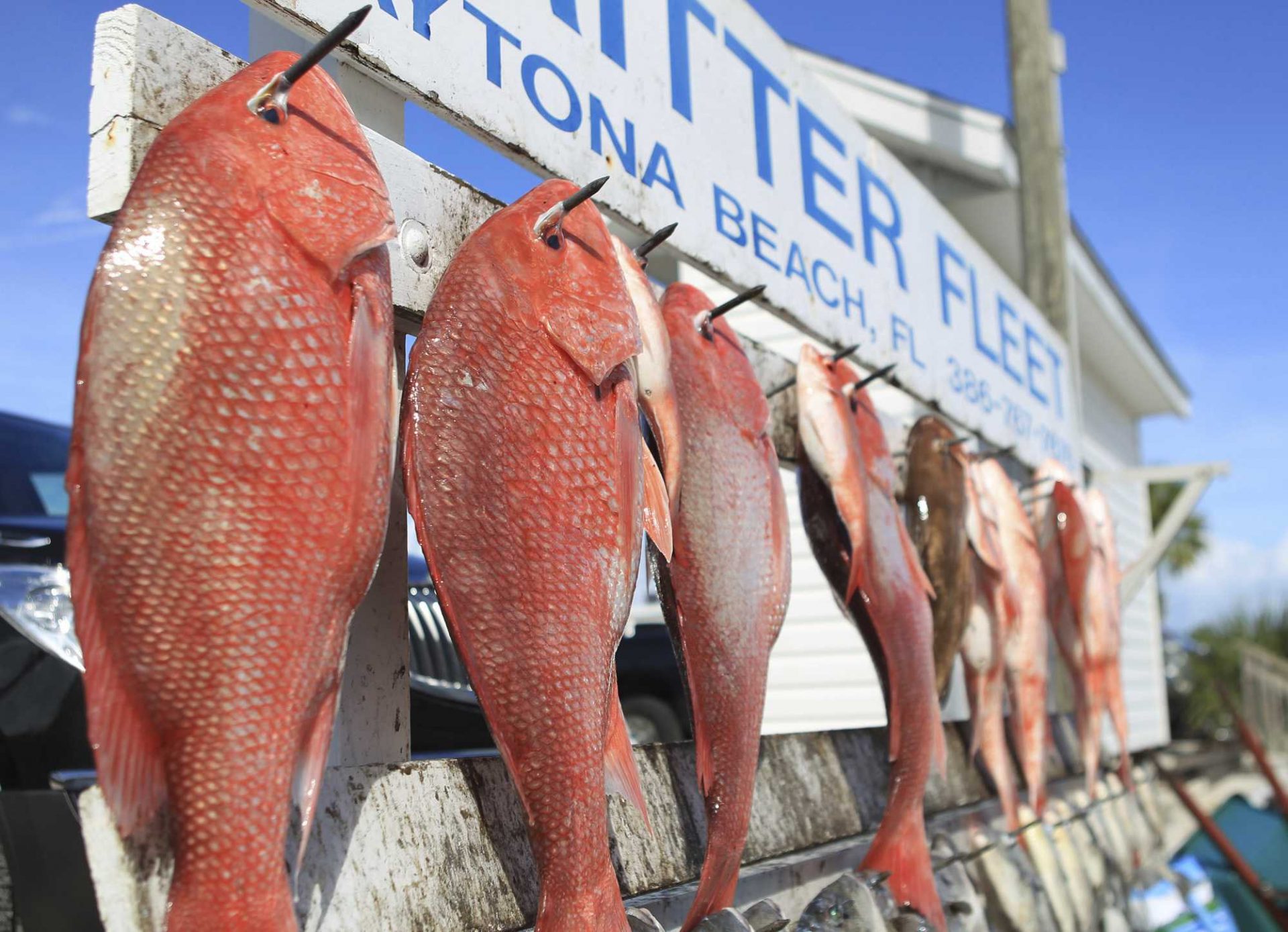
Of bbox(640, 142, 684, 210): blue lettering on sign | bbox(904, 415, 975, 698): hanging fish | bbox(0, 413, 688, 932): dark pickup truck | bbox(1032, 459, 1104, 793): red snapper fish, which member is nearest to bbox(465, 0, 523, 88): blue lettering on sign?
bbox(640, 142, 684, 210): blue lettering on sign

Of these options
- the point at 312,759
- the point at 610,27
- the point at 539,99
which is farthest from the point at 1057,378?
the point at 312,759

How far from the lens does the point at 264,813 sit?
114 cm

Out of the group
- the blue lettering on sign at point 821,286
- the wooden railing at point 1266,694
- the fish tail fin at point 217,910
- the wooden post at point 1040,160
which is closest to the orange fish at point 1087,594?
the blue lettering on sign at point 821,286

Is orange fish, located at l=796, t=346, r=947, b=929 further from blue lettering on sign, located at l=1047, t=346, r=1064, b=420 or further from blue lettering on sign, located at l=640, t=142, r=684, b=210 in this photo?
blue lettering on sign, located at l=1047, t=346, r=1064, b=420

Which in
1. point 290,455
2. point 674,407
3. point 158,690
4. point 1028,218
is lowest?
point 158,690

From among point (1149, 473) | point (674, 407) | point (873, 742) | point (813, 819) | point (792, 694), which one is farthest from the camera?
point (792, 694)

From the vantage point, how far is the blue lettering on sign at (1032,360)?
5.36m

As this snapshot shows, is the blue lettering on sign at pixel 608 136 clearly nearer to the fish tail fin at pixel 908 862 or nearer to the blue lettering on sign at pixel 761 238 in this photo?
the blue lettering on sign at pixel 761 238

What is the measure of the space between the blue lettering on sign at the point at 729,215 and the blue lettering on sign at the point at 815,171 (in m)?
0.48

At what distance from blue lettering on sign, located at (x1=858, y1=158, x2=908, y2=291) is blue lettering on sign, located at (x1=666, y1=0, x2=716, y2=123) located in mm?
1141

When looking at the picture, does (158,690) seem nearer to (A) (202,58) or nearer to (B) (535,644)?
(B) (535,644)

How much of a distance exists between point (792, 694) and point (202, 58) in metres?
5.87

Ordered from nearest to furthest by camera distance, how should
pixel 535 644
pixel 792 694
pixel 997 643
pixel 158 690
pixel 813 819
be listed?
pixel 158 690 < pixel 535 644 < pixel 813 819 < pixel 997 643 < pixel 792 694

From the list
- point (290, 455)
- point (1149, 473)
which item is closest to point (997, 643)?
point (290, 455)
